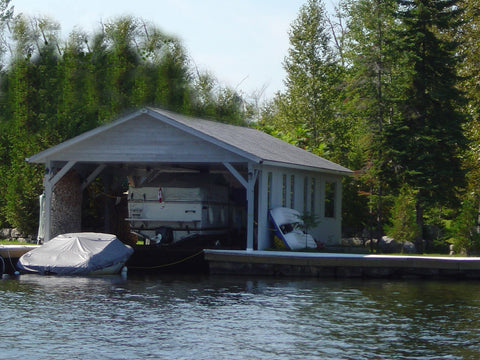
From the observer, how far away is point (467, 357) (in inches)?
559

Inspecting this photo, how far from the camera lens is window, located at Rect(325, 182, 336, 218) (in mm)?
36781

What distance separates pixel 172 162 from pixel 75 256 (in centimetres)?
470

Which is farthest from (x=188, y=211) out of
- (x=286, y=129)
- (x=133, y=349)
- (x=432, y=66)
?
(x=286, y=129)

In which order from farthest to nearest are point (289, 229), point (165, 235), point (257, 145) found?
1. point (257, 145)
2. point (289, 229)
3. point (165, 235)

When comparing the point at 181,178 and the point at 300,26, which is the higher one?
the point at 300,26

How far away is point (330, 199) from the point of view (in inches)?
1487

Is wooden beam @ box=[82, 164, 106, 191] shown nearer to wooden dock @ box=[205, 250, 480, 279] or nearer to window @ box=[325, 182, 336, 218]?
wooden dock @ box=[205, 250, 480, 279]

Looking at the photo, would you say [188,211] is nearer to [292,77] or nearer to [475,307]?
[475,307]

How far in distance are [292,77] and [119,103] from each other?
1279cm

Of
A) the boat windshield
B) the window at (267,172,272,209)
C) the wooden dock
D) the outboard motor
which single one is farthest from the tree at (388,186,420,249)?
the outboard motor

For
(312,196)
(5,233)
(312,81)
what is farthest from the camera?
(312,81)

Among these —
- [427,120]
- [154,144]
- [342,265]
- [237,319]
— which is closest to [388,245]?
[427,120]

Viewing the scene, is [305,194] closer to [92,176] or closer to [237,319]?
[92,176]

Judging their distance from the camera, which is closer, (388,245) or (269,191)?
(269,191)
